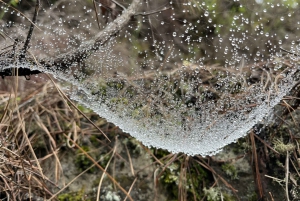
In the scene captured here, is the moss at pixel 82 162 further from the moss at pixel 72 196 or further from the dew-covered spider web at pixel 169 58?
the dew-covered spider web at pixel 169 58

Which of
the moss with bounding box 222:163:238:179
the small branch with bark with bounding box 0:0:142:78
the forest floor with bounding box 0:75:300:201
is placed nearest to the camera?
the small branch with bark with bounding box 0:0:142:78

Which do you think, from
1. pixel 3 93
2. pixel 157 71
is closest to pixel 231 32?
pixel 157 71

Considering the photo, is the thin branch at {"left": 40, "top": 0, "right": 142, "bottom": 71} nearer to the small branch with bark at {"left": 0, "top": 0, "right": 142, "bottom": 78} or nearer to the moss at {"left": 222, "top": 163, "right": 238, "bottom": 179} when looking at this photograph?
the small branch with bark at {"left": 0, "top": 0, "right": 142, "bottom": 78}

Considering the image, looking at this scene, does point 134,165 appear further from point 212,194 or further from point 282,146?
point 282,146

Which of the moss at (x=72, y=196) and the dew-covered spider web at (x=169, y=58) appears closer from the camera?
the dew-covered spider web at (x=169, y=58)

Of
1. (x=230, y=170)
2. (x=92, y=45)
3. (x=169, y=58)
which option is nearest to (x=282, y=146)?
(x=230, y=170)

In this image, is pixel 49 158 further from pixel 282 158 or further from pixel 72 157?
pixel 282 158

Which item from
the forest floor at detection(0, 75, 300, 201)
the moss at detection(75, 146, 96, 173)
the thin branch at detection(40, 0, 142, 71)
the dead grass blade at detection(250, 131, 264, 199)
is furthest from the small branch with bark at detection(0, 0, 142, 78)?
the dead grass blade at detection(250, 131, 264, 199)

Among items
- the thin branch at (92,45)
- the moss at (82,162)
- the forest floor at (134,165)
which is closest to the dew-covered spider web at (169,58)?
the thin branch at (92,45)
